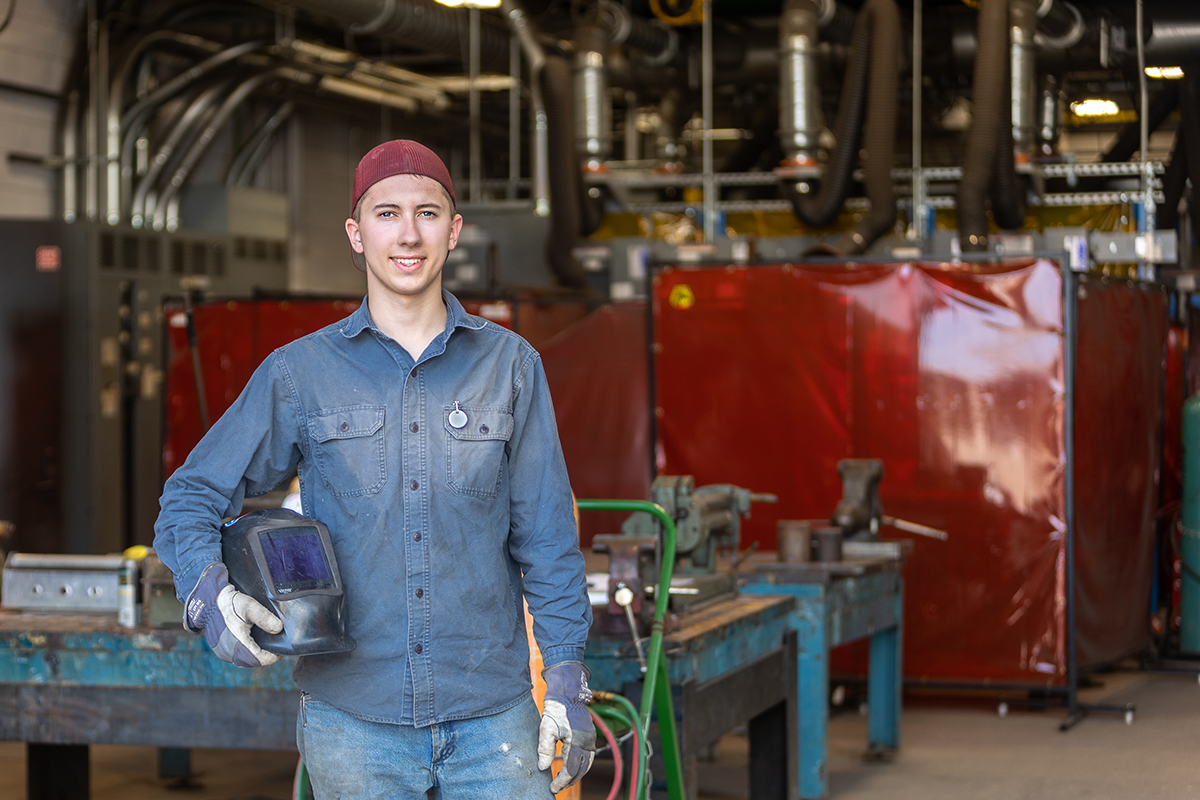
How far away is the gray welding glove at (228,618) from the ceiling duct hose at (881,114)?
249 inches

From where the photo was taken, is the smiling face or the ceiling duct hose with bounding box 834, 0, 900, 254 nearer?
the smiling face

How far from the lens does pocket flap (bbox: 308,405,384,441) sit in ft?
7.06

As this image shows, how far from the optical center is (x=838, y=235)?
9328 millimetres

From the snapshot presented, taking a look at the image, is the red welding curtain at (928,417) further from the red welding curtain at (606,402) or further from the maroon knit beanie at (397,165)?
the maroon knit beanie at (397,165)

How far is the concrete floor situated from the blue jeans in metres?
2.70

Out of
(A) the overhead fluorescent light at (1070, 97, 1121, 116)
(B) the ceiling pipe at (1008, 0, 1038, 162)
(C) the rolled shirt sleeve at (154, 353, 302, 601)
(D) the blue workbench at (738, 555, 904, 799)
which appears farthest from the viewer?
(A) the overhead fluorescent light at (1070, 97, 1121, 116)

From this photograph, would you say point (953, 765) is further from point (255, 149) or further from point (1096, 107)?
point (255, 149)

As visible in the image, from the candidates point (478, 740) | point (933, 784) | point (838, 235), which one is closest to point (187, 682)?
point (478, 740)

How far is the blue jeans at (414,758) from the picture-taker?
2.11 metres

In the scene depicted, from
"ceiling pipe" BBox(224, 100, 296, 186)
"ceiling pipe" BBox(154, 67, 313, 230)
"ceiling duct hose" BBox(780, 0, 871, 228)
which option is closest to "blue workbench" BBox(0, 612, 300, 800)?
"ceiling duct hose" BBox(780, 0, 871, 228)

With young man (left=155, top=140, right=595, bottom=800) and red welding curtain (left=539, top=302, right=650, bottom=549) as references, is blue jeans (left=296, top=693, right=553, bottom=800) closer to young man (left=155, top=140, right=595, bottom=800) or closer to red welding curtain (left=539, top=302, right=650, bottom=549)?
young man (left=155, top=140, right=595, bottom=800)

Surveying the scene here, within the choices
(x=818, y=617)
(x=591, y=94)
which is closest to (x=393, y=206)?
(x=818, y=617)

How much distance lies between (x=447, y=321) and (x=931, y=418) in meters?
4.27

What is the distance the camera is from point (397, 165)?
7.20 feet
